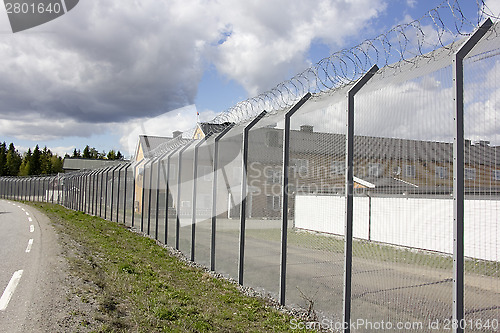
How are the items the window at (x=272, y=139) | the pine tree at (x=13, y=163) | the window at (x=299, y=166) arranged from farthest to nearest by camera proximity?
1. the pine tree at (x=13, y=163)
2. the window at (x=272, y=139)
3. the window at (x=299, y=166)

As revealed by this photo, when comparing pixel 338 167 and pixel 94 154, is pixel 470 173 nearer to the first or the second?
pixel 338 167

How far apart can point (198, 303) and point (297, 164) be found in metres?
2.35

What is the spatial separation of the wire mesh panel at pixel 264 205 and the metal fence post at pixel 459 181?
319 cm

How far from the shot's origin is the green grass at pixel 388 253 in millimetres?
3158

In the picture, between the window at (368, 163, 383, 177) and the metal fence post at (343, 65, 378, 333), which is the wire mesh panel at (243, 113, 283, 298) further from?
the window at (368, 163, 383, 177)

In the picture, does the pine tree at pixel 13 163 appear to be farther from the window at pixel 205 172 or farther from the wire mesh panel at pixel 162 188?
the window at pixel 205 172

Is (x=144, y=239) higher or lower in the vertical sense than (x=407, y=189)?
lower

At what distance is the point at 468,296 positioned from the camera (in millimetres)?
3215

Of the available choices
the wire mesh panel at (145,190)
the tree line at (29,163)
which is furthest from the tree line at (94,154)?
the wire mesh panel at (145,190)

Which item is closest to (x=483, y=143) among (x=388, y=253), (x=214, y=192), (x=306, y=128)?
(x=388, y=253)

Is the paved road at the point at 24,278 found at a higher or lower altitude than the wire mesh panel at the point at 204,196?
lower

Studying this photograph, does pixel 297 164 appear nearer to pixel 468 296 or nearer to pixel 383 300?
pixel 383 300

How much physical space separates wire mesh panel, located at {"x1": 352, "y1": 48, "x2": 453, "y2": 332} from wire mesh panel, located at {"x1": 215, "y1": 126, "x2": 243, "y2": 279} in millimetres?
3783

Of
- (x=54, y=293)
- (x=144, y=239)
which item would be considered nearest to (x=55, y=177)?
(x=144, y=239)
